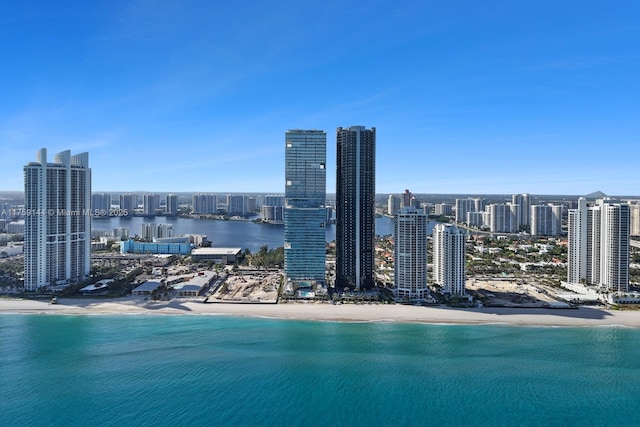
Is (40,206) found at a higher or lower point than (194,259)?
higher

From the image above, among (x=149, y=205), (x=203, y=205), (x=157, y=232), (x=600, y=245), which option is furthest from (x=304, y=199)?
(x=203, y=205)

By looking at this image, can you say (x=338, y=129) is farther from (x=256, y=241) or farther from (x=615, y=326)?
(x=256, y=241)

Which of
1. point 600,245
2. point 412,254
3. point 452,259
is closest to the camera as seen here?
point 412,254

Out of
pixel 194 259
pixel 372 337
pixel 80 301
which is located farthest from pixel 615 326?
pixel 194 259

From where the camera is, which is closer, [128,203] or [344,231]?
[344,231]

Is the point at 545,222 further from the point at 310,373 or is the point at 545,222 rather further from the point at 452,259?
the point at 310,373

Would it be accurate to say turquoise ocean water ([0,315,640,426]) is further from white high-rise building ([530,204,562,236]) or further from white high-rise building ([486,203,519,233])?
white high-rise building ([486,203,519,233])

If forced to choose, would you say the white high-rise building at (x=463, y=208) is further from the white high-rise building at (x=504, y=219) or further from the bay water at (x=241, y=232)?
the white high-rise building at (x=504, y=219)
